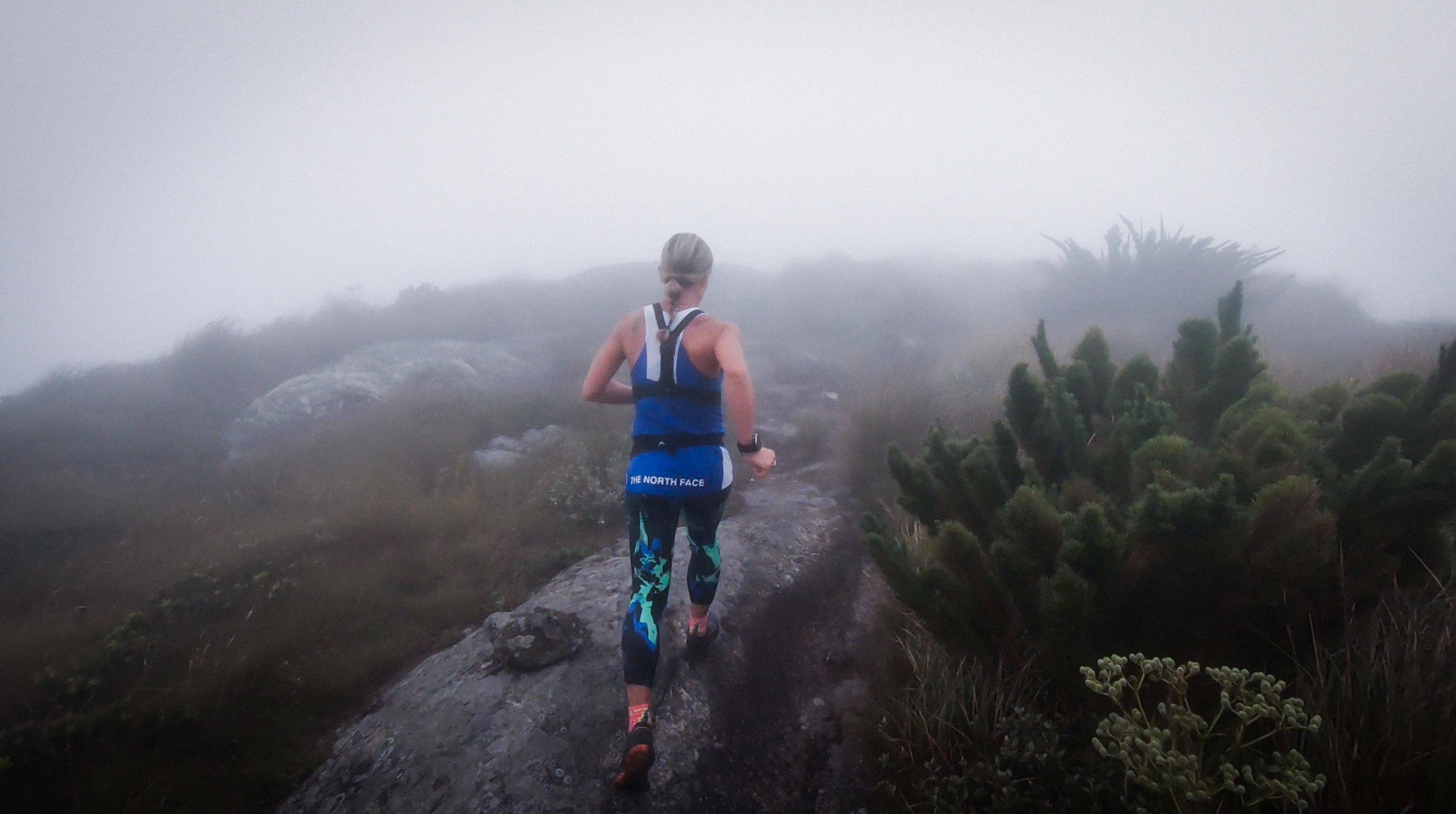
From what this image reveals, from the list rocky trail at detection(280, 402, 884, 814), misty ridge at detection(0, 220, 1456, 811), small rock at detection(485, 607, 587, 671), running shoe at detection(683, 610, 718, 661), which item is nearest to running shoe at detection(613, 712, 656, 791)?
rocky trail at detection(280, 402, 884, 814)

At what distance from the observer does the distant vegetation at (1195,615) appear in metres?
1.49

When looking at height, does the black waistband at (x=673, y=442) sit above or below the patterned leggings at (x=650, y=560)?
above

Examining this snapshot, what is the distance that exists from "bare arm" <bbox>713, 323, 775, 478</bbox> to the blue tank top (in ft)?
0.51

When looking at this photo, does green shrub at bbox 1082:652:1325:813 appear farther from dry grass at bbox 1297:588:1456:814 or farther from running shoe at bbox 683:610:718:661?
running shoe at bbox 683:610:718:661

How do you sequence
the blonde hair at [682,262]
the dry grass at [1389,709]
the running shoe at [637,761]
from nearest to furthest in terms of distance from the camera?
the dry grass at [1389,709] → the running shoe at [637,761] → the blonde hair at [682,262]

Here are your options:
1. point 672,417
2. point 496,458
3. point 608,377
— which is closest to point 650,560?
point 672,417

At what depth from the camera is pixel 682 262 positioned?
8.13 feet

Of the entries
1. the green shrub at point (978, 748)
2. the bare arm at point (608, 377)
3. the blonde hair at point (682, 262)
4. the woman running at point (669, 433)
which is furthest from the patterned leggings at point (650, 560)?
the green shrub at point (978, 748)

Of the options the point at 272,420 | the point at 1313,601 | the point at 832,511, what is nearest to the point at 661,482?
the point at 1313,601

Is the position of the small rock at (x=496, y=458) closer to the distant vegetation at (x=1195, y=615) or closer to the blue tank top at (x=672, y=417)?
the blue tank top at (x=672, y=417)

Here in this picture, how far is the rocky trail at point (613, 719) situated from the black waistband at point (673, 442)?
4.11 feet

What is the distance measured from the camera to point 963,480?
8.56ft

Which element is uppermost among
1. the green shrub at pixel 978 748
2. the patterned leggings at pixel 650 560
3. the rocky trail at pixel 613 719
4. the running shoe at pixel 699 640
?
the patterned leggings at pixel 650 560

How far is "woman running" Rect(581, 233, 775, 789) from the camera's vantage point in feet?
7.92
